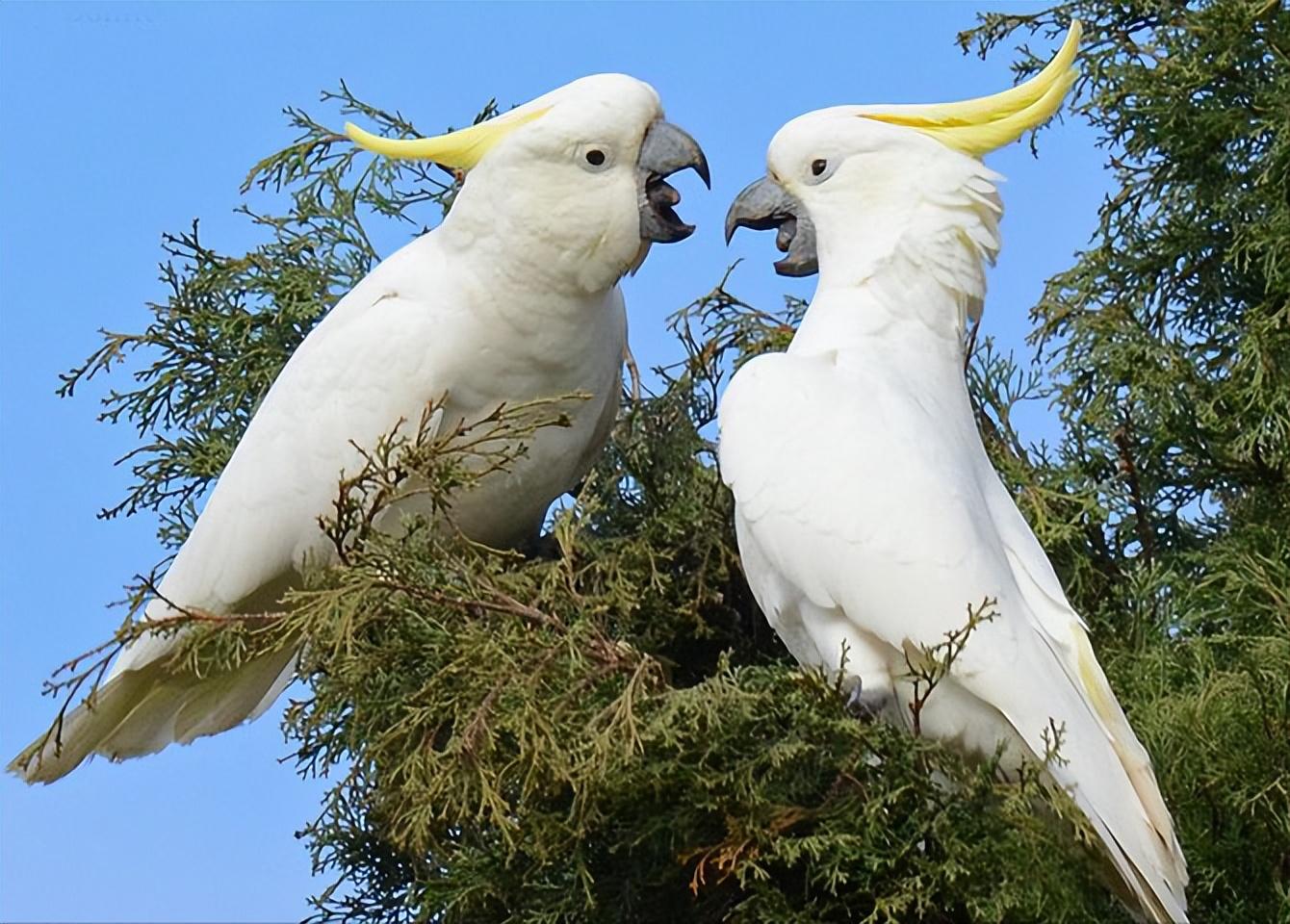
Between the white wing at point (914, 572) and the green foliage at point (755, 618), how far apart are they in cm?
8

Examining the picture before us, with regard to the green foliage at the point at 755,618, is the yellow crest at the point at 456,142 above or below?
above

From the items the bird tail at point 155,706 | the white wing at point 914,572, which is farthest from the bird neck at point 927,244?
the bird tail at point 155,706

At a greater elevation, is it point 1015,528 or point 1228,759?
point 1015,528

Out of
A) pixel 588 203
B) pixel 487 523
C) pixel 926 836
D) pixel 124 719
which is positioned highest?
pixel 588 203

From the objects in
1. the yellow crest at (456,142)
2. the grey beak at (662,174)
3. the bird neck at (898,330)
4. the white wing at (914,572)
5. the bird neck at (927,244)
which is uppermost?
the yellow crest at (456,142)

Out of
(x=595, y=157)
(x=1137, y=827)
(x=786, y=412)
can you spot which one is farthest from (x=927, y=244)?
(x=1137, y=827)

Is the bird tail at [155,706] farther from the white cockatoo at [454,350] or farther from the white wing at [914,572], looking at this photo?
the white wing at [914,572]

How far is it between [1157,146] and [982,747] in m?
1.40

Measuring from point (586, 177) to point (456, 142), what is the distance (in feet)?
0.86

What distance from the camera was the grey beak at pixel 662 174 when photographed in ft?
11.1

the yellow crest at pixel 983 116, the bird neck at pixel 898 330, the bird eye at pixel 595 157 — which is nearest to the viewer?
the bird neck at pixel 898 330

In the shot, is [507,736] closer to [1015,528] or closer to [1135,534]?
[1015,528]

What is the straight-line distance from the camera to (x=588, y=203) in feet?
11.0

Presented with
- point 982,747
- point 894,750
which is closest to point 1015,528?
point 982,747
